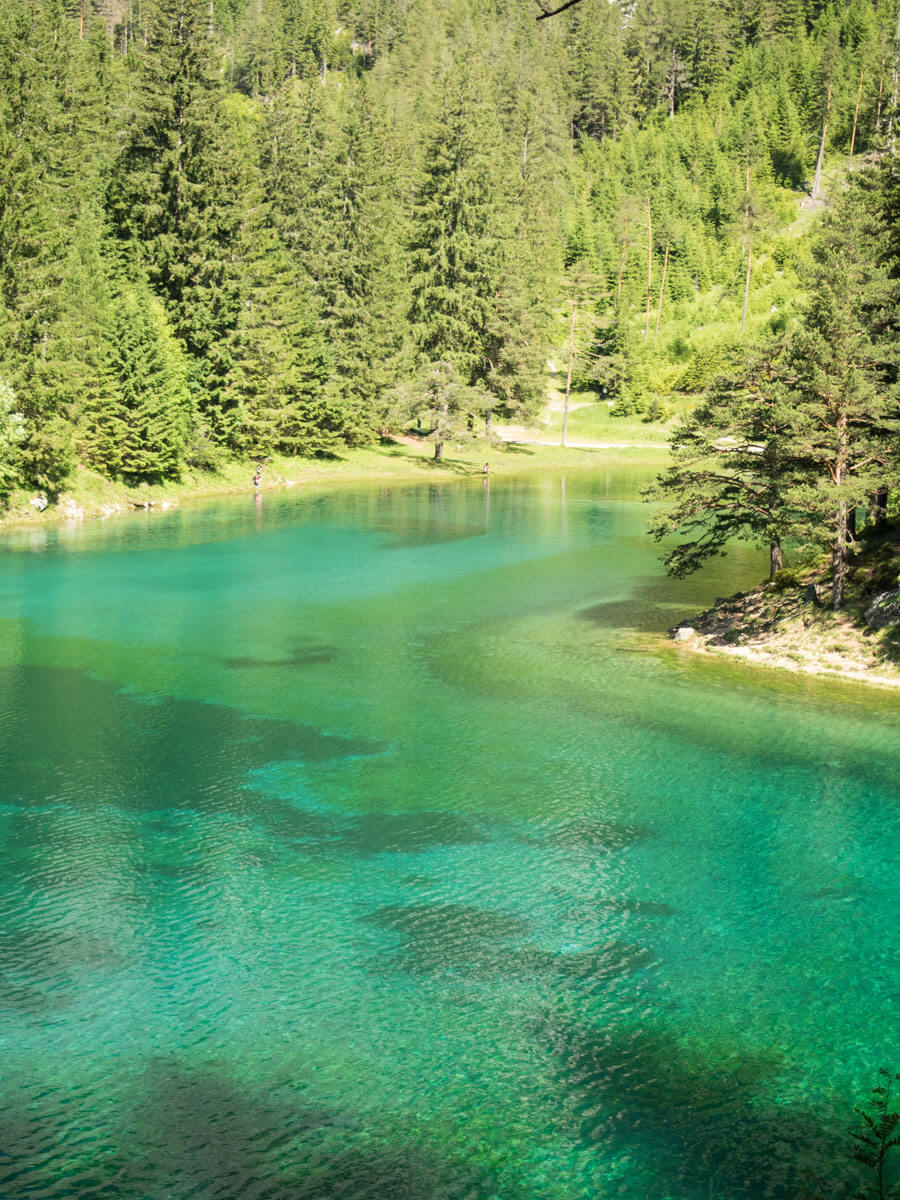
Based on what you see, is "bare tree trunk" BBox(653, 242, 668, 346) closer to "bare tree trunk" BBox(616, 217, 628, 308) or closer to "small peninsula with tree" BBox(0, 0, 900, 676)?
"small peninsula with tree" BBox(0, 0, 900, 676)

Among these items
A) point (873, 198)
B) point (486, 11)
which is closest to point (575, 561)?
point (873, 198)

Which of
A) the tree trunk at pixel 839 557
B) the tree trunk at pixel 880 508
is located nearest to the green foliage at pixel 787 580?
the tree trunk at pixel 839 557

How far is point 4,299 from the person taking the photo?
45281 millimetres

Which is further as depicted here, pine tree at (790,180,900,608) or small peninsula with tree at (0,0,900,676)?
small peninsula with tree at (0,0,900,676)

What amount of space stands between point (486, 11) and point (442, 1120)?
614ft

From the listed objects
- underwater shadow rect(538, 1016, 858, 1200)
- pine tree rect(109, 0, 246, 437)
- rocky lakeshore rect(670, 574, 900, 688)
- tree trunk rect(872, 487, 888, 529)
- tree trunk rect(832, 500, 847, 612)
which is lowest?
underwater shadow rect(538, 1016, 858, 1200)

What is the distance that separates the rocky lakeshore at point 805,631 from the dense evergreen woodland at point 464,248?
5.59ft

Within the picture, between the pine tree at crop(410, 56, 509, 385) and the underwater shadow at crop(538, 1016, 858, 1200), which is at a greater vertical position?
the pine tree at crop(410, 56, 509, 385)

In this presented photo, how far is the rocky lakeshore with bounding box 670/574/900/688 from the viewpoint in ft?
83.8

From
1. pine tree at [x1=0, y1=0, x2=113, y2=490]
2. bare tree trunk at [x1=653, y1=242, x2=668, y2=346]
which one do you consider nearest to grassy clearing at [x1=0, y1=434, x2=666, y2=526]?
pine tree at [x1=0, y1=0, x2=113, y2=490]

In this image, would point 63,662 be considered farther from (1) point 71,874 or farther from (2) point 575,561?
(2) point 575,561

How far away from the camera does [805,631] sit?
89.8ft

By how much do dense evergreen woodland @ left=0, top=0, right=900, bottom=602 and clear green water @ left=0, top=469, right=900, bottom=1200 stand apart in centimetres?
787

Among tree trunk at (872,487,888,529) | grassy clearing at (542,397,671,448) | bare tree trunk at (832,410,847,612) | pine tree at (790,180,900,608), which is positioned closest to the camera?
pine tree at (790,180,900,608)
